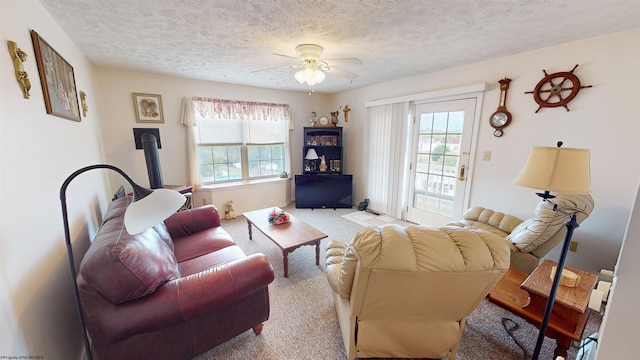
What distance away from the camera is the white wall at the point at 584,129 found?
1.94 m

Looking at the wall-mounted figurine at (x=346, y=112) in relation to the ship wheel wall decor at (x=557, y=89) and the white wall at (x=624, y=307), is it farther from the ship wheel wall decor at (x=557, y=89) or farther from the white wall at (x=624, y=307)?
the white wall at (x=624, y=307)

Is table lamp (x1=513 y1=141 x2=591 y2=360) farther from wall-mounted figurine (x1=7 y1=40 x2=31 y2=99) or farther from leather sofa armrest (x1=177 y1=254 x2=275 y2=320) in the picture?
wall-mounted figurine (x1=7 y1=40 x2=31 y2=99)

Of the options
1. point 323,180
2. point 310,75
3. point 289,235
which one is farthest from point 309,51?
point 323,180

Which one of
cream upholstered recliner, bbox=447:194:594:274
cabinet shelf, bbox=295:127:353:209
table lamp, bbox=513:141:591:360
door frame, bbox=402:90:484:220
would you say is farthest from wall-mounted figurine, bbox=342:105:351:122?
table lamp, bbox=513:141:591:360

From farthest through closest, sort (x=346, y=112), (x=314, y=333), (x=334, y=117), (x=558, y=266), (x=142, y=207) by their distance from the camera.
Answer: (x=334, y=117), (x=346, y=112), (x=314, y=333), (x=558, y=266), (x=142, y=207)

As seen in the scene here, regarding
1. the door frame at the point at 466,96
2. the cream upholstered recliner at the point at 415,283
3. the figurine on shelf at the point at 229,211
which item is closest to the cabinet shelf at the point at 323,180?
the figurine on shelf at the point at 229,211

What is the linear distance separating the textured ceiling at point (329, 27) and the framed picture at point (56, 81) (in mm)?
322

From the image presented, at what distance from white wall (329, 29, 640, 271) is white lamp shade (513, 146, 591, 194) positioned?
145 centimetres

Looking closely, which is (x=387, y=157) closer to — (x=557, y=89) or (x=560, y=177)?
(x=557, y=89)

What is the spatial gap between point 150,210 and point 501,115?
3.27 metres

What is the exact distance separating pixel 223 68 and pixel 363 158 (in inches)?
106

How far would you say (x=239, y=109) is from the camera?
390 centimetres

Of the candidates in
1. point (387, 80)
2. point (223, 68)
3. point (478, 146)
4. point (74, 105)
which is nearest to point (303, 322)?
point (74, 105)

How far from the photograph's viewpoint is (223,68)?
295 cm
